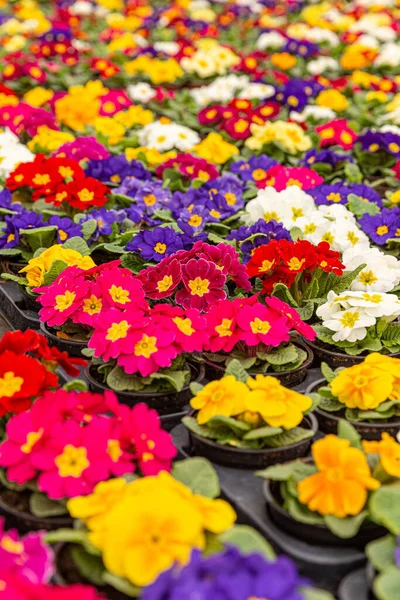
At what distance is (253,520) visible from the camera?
2412 mm

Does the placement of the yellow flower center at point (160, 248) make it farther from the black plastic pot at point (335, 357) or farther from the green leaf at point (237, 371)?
the green leaf at point (237, 371)

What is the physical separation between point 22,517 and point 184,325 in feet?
3.05

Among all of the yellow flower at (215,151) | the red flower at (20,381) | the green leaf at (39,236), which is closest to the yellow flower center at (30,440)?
the red flower at (20,381)

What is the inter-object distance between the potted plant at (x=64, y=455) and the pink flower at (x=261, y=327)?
0.67 metres

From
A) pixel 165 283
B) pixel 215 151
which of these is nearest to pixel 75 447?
pixel 165 283

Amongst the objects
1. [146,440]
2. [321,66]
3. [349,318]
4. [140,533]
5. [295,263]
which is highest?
[140,533]

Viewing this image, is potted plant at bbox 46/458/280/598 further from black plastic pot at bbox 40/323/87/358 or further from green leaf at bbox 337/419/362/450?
black plastic pot at bbox 40/323/87/358

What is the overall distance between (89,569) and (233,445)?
0.68 meters

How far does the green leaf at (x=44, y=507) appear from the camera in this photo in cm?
230

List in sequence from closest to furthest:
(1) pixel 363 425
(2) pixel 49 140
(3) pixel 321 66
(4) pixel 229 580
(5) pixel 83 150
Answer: (4) pixel 229 580 → (1) pixel 363 425 → (5) pixel 83 150 → (2) pixel 49 140 → (3) pixel 321 66

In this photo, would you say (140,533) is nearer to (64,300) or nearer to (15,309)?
(64,300)

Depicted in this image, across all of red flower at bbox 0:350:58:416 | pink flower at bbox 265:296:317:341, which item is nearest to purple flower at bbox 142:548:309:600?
red flower at bbox 0:350:58:416

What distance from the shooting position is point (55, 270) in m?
3.57

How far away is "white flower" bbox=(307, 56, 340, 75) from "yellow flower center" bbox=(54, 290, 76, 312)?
613cm
